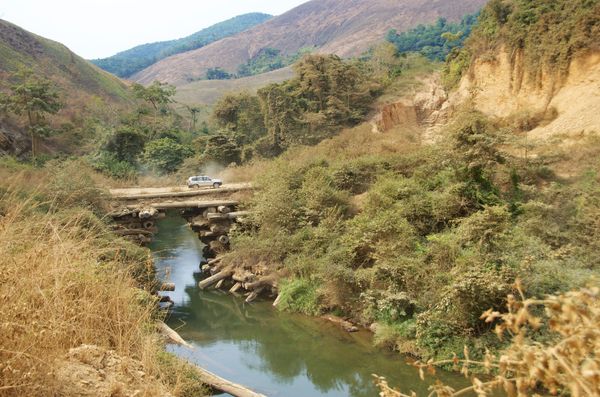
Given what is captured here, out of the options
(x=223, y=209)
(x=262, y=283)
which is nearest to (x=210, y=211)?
(x=223, y=209)

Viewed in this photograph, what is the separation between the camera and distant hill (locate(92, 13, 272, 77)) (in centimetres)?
13262

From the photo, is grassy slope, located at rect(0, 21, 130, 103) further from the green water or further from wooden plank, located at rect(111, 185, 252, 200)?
the green water

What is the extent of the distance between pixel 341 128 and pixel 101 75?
43609 mm

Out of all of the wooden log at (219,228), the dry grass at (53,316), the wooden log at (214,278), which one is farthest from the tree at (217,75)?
the dry grass at (53,316)

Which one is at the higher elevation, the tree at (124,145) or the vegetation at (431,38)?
the tree at (124,145)

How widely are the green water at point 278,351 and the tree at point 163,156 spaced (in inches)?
576

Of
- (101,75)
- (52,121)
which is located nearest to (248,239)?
(52,121)

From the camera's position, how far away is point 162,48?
593ft

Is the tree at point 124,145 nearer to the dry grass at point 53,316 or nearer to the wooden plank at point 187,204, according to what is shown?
the wooden plank at point 187,204

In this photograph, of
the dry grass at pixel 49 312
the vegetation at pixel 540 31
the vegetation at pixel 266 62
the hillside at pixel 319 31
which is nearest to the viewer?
the dry grass at pixel 49 312

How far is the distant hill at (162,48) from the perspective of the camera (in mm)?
132625

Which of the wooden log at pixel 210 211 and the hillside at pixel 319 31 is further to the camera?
the hillside at pixel 319 31

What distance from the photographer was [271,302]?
1684 centimetres

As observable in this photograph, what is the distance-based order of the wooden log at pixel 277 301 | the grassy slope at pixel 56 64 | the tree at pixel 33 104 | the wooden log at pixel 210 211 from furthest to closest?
the grassy slope at pixel 56 64, the tree at pixel 33 104, the wooden log at pixel 210 211, the wooden log at pixel 277 301
